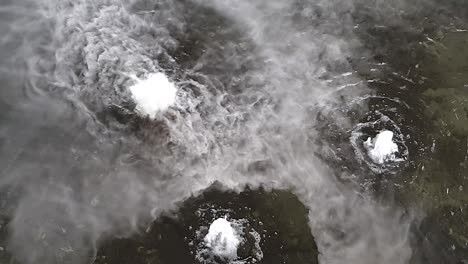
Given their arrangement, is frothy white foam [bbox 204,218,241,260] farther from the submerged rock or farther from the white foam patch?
the white foam patch

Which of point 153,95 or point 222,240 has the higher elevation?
point 153,95

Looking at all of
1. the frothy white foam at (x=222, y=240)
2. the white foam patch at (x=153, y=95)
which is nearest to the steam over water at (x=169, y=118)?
the white foam patch at (x=153, y=95)

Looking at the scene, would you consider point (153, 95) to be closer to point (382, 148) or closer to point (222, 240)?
point (222, 240)

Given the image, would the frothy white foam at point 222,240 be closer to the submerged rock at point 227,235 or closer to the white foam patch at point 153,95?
the submerged rock at point 227,235

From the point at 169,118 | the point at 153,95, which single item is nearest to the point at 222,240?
the point at 169,118

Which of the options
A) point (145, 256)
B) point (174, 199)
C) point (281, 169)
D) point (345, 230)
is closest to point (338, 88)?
point (281, 169)

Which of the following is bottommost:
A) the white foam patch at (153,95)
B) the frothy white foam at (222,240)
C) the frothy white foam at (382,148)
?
the frothy white foam at (222,240)

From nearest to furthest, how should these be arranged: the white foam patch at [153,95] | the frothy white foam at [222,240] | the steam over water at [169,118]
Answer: the frothy white foam at [222,240] → the steam over water at [169,118] → the white foam patch at [153,95]
